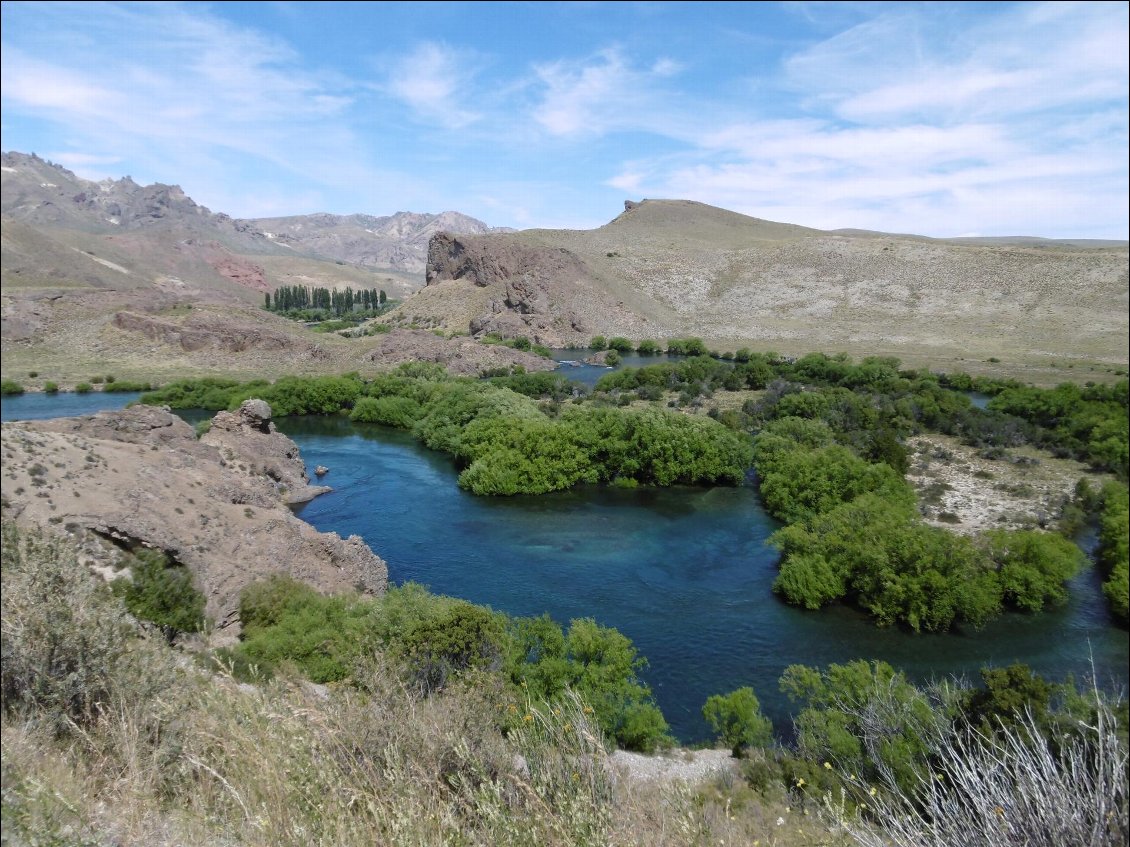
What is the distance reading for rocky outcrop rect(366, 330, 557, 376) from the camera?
68.6 metres

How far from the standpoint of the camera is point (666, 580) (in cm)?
2523

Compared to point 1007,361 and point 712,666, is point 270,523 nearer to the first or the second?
point 712,666

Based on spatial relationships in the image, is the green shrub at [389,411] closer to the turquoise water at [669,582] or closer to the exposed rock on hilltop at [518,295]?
the turquoise water at [669,582]

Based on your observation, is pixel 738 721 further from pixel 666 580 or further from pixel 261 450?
pixel 261 450

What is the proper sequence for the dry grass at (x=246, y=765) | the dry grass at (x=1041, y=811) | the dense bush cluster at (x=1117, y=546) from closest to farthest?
1. the dry grass at (x=1041, y=811)
2. the dry grass at (x=246, y=765)
3. the dense bush cluster at (x=1117, y=546)

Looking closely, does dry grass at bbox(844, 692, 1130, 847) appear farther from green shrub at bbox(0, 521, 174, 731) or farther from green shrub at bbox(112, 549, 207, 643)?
green shrub at bbox(112, 549, 207, 643)

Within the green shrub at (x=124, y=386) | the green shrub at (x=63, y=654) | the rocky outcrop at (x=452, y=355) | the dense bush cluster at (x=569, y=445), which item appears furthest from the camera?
the rocky outcrop at (x=452, y=355)

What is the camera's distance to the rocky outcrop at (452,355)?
6862cm

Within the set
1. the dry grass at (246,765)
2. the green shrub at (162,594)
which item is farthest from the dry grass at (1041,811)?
the green shrub at (162,594)

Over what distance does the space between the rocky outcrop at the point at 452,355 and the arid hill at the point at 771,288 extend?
1734 cm

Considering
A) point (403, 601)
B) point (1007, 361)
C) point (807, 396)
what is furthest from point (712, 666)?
point (1007, 361)

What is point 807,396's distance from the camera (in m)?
47.3

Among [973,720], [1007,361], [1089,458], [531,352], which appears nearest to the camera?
[973,720]

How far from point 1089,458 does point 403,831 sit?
2733 centimetres
